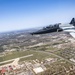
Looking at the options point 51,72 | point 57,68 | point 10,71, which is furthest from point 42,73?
point 10,71

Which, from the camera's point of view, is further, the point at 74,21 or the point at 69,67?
the point at 69,67

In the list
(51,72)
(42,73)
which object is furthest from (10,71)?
(51,72)

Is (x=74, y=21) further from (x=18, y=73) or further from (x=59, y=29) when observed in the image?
(x=18, y=73)

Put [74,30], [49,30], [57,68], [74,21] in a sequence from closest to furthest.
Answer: [74,30] < [74,21] < [49,30] < [57,68]

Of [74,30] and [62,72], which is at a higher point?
[74,30]

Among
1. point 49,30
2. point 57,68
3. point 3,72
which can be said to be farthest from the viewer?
point 3,72

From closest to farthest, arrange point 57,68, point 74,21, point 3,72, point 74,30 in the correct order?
1. point 74,30
2. point 74,21
3. point 57,68
4. point 3,72

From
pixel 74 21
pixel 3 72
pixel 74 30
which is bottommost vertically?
pixel 3 72

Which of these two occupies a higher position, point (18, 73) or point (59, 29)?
point (59, 29)

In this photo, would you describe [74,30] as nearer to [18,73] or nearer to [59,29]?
[59,29]
